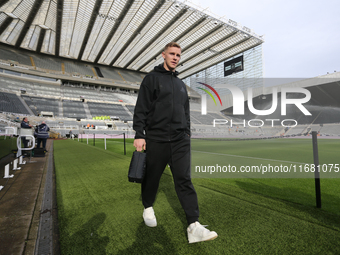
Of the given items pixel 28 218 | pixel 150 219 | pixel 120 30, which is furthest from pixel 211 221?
pixel 120 30

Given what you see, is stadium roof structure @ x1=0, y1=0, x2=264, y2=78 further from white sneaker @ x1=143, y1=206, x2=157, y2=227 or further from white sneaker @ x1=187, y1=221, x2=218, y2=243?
white sneaker @ x1=187, y1=221, x2=218, y2=243

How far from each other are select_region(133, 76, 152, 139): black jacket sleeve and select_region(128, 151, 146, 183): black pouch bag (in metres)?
0.19

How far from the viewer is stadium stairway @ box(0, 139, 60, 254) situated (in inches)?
70.4

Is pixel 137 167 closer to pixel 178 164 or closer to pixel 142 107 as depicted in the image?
pixel 178 164

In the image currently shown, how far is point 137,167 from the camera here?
1.88 meters

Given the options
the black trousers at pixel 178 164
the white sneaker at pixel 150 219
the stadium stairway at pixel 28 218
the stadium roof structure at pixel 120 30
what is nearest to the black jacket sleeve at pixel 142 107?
the black trousers at pixel 178 164

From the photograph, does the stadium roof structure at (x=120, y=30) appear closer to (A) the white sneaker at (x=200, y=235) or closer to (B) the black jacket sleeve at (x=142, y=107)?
(B) the black jacket sleeve at (x=142, y=107)

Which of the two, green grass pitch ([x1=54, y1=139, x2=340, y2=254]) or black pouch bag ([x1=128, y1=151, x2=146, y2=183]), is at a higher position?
black pouch bag ([x1=128, y1=151, x2=146, y2=183])

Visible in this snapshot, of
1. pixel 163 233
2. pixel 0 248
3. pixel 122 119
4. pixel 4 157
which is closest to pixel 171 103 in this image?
pixel 163 233

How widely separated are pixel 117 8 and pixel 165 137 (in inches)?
1329

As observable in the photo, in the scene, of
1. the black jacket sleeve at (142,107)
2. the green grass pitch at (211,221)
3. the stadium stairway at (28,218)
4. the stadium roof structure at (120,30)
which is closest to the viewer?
the green grass pitch at (211,221)

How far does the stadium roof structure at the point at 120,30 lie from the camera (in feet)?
95.9

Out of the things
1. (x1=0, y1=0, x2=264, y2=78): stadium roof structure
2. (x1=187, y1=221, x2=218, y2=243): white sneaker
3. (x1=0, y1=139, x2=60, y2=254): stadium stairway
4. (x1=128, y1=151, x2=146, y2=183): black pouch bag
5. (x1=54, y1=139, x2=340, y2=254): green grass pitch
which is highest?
(x1=0, y1=0, x2=264, y2=78): stadium roof structure

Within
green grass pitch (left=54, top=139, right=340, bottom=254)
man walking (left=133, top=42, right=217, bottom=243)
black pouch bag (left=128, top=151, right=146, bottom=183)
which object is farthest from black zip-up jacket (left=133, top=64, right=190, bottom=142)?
green grass pitch (left=54, top=139, right=340, bottom=254)
